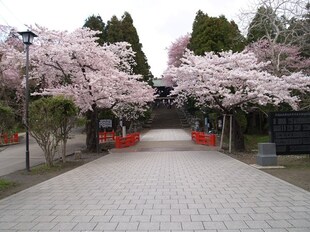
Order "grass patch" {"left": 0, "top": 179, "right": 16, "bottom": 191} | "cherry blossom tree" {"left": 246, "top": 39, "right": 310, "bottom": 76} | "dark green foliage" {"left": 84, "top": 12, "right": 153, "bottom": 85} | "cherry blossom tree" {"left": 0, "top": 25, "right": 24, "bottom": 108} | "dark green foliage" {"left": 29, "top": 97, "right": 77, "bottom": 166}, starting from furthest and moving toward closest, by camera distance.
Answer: "dark green foliage" {"left": 84, "top": 12, "right": 153, "bottom": 85}, "cherry blossom tree" {"left": 0, "top": 25, "right": 24, "bottom": 108}, "cherry blossom tree" {"left": 246, "top": 39, "right": 310, "bottom": 76}, "dark green foliage" {"left": 29, "top": 97, "right": 77, "bottom": 166}, "grass patch" {"left": 0, "top": 179, "right": 16, "bottom": 191}

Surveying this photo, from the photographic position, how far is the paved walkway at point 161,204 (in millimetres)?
5164

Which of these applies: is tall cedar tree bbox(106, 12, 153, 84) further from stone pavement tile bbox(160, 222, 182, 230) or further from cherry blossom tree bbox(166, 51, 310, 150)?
stone pavement tile bbox(160, 222, 182, 230)

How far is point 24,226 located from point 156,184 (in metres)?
4.01

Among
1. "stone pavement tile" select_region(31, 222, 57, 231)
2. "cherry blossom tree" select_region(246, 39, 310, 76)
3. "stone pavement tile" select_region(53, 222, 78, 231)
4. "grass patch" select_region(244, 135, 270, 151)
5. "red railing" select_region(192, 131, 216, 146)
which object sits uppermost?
"cherry blossom tree" select_region(246, 39, 310, 76)

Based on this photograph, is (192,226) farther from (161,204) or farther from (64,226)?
(64,226)

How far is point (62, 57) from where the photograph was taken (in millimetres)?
15758

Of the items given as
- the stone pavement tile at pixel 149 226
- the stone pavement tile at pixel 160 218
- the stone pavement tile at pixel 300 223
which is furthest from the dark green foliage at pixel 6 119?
the stone pavement tile at pixel 300 223

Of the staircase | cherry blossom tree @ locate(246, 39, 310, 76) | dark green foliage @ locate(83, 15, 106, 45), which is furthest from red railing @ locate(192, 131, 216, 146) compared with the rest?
the staircase

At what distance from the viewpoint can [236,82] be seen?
16531 mm

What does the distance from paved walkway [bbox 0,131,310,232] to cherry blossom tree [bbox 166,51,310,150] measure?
5920 millimetres

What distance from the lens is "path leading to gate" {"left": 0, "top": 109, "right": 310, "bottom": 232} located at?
516 centimetres

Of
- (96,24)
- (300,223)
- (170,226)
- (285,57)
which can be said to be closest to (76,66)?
(285,57)

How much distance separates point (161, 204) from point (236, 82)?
37.1 ft

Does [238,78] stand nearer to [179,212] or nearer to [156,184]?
[156,184]
